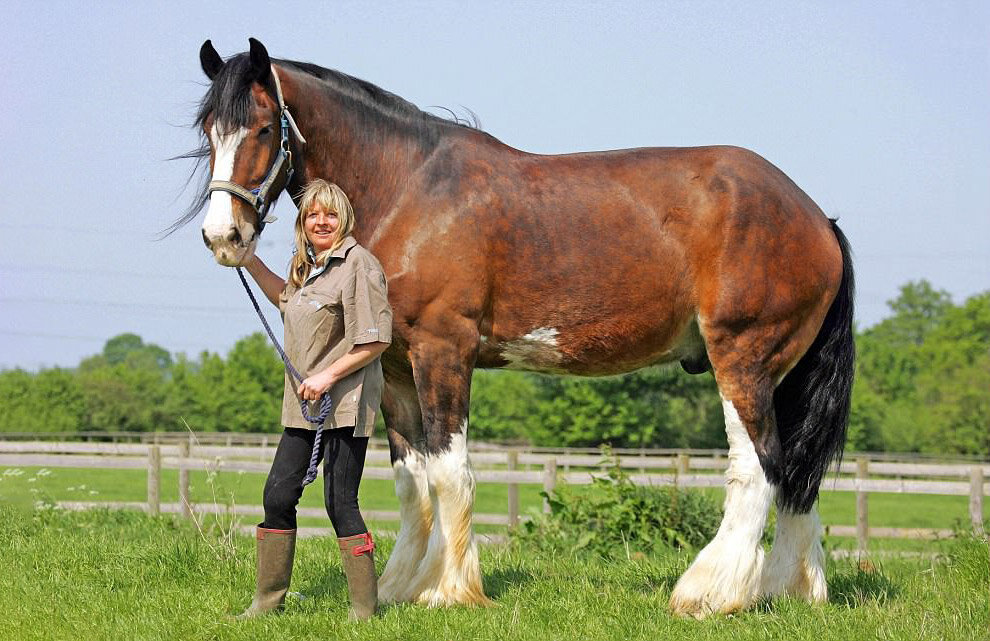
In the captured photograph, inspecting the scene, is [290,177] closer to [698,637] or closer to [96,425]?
[698,637]

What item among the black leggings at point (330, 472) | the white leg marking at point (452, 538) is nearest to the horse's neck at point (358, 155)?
the black leggings at point (330, 472)

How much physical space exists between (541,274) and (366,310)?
1.02 m

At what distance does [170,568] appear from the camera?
535cm

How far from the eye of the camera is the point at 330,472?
14.3 feet

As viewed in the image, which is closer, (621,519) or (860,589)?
(860,589)

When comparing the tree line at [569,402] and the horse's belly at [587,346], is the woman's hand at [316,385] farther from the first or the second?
the tree line at [569,402]

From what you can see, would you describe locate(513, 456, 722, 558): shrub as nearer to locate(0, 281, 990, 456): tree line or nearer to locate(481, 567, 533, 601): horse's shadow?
locate(481, 567, 533, 601): horse's shadow

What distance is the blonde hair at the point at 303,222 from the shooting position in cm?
437

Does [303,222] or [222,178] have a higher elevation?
[222,178]

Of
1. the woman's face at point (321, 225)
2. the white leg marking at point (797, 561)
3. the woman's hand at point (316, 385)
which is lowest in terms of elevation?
the white leg marking at point (797, 561)

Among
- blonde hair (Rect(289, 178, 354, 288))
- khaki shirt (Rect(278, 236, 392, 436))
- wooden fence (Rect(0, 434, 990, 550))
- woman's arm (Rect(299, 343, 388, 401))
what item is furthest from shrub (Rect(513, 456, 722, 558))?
blonde hair (Rect(289, 178, 354, 288))

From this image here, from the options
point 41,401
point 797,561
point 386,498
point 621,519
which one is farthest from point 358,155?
point 41,401

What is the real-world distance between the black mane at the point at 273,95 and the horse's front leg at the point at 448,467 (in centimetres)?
117

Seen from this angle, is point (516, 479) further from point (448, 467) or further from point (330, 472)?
point (330, 472)
